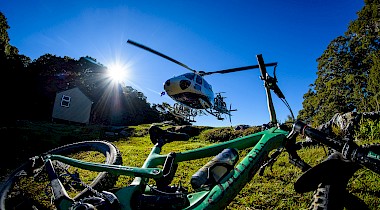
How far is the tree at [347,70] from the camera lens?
27.6m

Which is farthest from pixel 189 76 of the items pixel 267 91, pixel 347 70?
pixel 347 70

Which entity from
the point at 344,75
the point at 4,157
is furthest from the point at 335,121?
the point at 344,75

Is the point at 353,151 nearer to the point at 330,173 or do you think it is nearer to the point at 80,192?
the point at 330,173

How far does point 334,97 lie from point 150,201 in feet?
116

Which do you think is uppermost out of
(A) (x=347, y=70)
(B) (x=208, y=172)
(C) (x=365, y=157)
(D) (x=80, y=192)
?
(A) (x=347, y=70)

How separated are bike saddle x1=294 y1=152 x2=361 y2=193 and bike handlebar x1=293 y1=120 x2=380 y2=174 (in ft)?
0.43

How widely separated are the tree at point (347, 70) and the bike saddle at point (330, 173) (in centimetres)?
2646

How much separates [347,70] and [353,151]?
122 ft

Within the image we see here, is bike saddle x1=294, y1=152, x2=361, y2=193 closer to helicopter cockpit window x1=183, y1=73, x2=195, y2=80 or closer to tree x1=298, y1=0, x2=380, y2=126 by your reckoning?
helicopter cockpit window x1=183, y1=73, x2=195, y2=80

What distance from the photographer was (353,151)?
1748mm

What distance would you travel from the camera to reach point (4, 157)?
7227 millimetres

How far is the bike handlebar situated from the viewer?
1620 mm

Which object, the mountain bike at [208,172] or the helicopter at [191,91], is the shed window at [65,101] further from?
the mountain bike at [208,172]

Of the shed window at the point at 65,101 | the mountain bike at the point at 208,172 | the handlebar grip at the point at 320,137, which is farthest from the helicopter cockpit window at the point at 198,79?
the shed window at the point at 65,101
